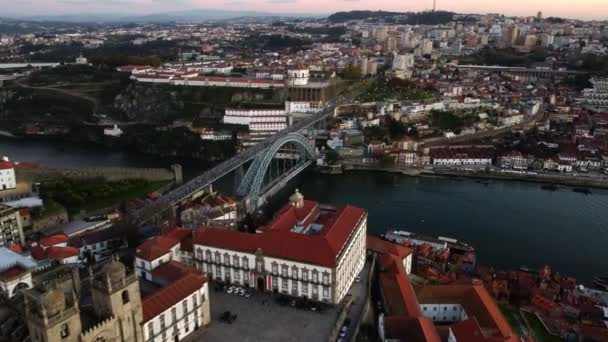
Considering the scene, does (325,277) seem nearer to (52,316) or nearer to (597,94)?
(52,316)

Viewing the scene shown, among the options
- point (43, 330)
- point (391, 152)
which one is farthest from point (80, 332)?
point (391, 152)

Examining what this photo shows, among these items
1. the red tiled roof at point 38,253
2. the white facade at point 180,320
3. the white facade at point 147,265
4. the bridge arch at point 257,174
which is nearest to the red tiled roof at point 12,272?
the red tiled roof at point 38,253

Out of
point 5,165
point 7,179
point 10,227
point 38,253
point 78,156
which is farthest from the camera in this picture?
point 78,156

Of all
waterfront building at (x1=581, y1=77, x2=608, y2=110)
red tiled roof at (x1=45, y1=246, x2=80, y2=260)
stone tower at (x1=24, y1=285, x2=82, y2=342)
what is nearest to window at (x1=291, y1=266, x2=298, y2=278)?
stone tower at (x1=24, y1=285, x2=82, y2=342)

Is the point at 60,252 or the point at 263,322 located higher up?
the point at 60,252

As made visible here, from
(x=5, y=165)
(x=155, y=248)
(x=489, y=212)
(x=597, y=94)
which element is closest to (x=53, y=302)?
(x=155, y=248)

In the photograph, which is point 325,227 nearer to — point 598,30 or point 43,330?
point 43,330

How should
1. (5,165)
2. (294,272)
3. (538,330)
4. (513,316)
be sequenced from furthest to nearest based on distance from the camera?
1. (5,165)
2. (513,316)
3. (538,330)
4. (294,272)

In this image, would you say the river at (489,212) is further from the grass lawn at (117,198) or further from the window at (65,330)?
the window at (65,330)
